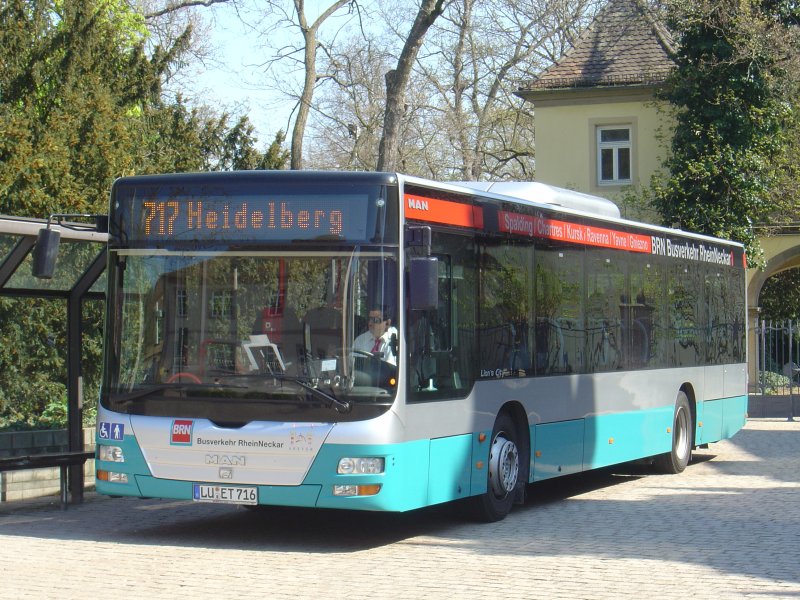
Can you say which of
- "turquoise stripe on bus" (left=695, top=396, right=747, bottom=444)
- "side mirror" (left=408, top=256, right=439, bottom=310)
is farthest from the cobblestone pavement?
"turquoise stripe on bus" (left=695, top=396, right=747, bottom=444)

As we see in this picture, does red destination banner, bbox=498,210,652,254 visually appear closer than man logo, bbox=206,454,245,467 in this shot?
No

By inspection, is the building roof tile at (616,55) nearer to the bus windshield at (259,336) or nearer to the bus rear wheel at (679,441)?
the bus rear wheel at (679,441)

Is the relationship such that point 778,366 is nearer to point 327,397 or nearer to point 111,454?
point 327,397

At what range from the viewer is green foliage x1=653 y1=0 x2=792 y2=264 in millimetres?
31484

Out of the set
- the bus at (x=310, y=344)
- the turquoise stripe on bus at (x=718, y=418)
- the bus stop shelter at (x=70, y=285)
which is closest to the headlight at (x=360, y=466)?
the bus at (x=310, y=344)

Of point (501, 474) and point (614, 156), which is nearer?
point (501, 474)

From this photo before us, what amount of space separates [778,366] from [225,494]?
23.0 m

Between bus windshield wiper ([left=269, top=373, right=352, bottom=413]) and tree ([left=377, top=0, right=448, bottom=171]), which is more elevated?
tree ([left=377, top=0, right=448, bottom=171])

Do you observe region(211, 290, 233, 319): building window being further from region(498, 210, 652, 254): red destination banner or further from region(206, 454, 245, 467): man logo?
region(498, 210, 652, 254): red destination banner

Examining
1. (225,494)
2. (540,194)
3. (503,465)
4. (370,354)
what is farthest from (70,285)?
(540,194)

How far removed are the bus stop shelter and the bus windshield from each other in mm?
1739

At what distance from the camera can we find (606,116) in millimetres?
35500

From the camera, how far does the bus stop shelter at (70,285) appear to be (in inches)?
469

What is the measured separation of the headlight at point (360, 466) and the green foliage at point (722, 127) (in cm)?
2365
